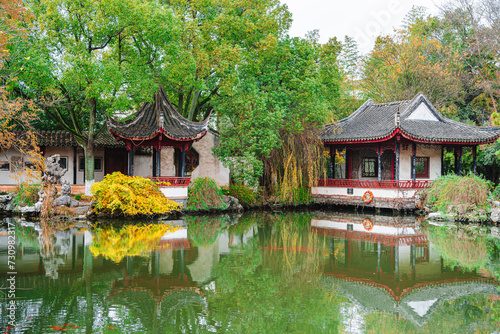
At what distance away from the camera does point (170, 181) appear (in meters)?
16.0

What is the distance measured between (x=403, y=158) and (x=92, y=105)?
478 inches

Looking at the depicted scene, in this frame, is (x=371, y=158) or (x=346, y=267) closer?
(x=346, y=267)

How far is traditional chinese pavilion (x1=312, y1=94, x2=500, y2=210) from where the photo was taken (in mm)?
17562

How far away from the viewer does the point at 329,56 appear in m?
19.6

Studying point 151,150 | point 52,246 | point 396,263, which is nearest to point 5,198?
point 151,150

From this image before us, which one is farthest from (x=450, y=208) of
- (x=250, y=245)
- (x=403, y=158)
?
(x=250, y=245)

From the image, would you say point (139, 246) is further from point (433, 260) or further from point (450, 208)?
point (450, 208)

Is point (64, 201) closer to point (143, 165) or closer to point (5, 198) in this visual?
point (5, 198)

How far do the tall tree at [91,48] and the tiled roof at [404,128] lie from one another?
26.7ft

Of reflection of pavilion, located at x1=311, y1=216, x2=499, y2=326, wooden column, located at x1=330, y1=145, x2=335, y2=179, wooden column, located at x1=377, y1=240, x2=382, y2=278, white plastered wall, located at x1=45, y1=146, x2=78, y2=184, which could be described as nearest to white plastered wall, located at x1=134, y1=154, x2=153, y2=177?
white plastered wall, located at x1=45, y1=146, x2=78, y2=184

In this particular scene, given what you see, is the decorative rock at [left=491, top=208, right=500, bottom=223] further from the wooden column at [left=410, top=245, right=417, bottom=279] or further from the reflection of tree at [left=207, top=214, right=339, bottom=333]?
the reflection of tree at [left=207, top=214, right=339, bottom=333]

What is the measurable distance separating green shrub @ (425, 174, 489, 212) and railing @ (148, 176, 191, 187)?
27.8 feet

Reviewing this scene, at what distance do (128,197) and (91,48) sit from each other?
16.9ft

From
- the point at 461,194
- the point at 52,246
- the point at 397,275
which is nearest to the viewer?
the point at 397,275
